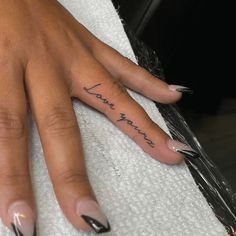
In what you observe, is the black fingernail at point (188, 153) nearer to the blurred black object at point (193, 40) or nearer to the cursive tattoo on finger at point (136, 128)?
the cursive tattoo on finger at point (136, 128)

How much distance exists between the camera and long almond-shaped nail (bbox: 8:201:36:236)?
17.7 inches

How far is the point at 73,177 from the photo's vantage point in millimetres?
507

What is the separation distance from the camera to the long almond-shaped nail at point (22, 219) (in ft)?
1.47

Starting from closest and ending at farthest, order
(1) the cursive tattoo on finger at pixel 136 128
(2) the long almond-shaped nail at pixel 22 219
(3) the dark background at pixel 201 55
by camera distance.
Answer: (2) the long almond-shaped nail at pixel 22 219
(1) the cursive tattoo on finger at pixel 136 128
(3) the dark background at pixel 201 55

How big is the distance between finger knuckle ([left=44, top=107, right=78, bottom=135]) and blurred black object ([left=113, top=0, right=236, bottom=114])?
34 cm

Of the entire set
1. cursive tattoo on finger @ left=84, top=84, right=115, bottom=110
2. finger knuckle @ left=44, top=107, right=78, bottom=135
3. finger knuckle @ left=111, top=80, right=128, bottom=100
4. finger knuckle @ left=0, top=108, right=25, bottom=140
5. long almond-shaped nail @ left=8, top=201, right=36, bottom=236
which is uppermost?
finger knuckle @ left=111, top=80, right=128, bottom=100

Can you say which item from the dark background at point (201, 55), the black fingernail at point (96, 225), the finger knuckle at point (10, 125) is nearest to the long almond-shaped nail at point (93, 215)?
the black fingernail at point (96, 225)

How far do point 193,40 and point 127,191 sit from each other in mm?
458

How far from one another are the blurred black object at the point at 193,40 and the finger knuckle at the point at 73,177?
38cm

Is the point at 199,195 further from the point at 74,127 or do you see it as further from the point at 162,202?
the point at 74,127

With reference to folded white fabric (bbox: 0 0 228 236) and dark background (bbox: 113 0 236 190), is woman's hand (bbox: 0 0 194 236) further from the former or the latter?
dark background (bbox: 113 0 236 190)

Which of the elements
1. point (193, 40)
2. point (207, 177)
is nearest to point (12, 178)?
point (207, 177)

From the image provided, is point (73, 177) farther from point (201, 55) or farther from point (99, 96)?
point (201, 55)

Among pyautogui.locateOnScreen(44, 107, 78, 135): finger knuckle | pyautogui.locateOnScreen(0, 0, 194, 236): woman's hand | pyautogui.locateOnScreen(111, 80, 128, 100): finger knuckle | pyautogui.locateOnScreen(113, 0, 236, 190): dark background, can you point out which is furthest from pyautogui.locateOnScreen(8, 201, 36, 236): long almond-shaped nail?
pyautogui.locateOnScreen(113, 0, 236, 190): dark background
